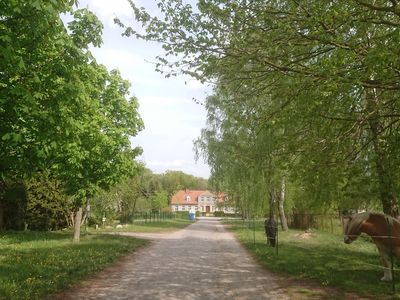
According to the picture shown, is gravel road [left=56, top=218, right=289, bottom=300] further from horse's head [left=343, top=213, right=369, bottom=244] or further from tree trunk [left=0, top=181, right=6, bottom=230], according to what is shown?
tree trunk [left=0, top=181, right=6, bottom=230]

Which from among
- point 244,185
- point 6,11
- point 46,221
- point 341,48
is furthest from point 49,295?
point 46,221

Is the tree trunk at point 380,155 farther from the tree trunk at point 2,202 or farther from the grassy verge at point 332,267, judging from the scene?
the tree trunk at point 2,202

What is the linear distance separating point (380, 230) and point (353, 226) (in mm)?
660

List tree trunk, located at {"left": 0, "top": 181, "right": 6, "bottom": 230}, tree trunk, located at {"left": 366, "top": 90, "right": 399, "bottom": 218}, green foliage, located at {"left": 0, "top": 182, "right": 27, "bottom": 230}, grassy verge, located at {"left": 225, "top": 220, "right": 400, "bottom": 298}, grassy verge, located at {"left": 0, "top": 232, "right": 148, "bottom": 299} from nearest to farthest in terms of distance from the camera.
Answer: tree trunk, located at {"left": 366, "top": 90, "right": 399, "bottom": 218} → grassy verge, located at {"left": 0, "top": 232, "right": 148, "bottom": 299} → grassy verge, located at {"left": 225, "top": 220, "right": 400, "bottom": 298} → tree trunk, located at {"left": 0, "top": 181, "right": 6, "bottom": 230} → green foliage, located at {"left": 0, "top": 182, "right": 27, "bottom": 230}

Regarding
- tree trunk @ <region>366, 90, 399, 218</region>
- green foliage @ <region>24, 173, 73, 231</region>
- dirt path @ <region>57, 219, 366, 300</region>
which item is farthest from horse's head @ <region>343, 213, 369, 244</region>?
green foliage @ <region>24, 173, 73, 231</region>

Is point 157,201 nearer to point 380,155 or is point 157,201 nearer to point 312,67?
point 380,155

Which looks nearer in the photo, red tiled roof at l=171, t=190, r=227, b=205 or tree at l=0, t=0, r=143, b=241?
tree at l=0, t=0, r=143, b=241

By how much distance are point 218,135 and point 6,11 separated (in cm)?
2638

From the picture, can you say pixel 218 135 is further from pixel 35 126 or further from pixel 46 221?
pixel 35 126

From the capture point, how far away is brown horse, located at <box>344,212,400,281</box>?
1020 cm

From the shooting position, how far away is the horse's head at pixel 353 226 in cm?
1078

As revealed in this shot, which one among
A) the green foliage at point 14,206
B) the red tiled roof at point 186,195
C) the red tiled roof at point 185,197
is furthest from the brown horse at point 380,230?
the red tiled roof at point 185,197

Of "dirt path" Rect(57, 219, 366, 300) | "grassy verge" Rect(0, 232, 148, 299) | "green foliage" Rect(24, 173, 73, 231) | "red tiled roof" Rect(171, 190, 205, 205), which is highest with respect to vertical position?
"red tiled roof" Rect(171, 190, 205, 205)

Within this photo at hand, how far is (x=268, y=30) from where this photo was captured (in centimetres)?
802
